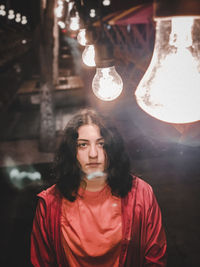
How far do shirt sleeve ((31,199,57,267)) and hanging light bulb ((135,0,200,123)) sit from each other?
166cm

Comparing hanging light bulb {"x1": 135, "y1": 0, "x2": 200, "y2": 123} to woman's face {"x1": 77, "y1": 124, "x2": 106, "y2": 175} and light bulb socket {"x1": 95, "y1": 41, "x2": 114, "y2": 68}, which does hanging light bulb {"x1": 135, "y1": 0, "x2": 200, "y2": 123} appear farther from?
woman's face {"x1": 77, "y1": 124, "x2": 106, "y2": 175}

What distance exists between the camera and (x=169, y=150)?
21.1 feet

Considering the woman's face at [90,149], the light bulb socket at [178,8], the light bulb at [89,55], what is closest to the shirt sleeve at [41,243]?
the woman's face at [90,149]

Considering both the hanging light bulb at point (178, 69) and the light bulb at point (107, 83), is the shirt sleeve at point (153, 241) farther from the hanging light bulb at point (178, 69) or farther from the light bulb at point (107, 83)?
the hanging light bulb at point (178, 69)

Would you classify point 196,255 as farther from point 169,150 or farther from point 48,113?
point 48,113

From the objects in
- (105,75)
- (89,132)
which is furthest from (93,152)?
(105,75)

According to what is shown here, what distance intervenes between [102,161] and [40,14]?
5684 millimetres

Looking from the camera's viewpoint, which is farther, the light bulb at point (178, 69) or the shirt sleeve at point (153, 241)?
the shirt sleeve at point (153, 241)

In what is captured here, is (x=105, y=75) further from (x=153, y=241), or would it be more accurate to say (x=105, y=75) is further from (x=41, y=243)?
(x=41, y=243)

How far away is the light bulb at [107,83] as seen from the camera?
1.82 meters

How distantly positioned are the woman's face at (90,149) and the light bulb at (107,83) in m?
0.35

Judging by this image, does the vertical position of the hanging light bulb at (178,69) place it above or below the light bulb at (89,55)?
below

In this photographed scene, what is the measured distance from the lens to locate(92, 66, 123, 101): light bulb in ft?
5.97

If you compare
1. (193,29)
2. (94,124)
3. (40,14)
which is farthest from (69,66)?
(193,29)
